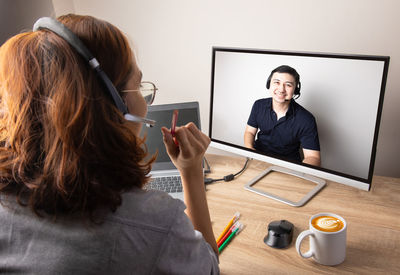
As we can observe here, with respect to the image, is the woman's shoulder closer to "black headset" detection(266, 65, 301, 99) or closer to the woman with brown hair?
the woman with brown hair

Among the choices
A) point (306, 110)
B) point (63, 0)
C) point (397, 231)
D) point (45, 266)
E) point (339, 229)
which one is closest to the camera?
point (45, 266)

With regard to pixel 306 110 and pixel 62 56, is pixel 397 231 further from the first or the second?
pixel 62 56

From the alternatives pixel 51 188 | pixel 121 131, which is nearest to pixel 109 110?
pixel 121 131

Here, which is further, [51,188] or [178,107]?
[178,107]

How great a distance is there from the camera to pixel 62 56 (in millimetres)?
575

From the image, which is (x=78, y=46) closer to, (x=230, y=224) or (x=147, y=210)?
(x=147, y=210)

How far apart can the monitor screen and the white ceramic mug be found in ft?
0.78

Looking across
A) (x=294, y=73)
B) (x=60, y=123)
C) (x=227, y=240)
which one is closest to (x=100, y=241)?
(x=60, y=123)

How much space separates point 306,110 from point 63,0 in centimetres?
133

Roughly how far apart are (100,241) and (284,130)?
0.73 meters

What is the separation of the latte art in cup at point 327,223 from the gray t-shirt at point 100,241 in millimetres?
387

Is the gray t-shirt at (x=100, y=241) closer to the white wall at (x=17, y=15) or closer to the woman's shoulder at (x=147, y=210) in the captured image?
the woman's shoulder at (x=147, y=210)

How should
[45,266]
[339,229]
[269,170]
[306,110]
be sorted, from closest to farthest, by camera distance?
[45,266], [339,229], [306,110], [269,170]

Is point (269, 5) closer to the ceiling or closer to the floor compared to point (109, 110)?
closer to the ceiling
